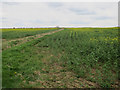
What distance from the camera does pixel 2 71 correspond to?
22.3 feet

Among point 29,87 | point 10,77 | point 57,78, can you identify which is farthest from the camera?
point 57,78

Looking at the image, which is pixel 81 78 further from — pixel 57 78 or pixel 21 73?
pixel 21 73

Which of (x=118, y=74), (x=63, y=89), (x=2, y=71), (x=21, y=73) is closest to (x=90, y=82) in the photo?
(x=63, y=89)

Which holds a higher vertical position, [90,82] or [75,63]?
[75,63]

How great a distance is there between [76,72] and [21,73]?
3.51 m

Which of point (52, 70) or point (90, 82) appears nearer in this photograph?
point (90, 82)

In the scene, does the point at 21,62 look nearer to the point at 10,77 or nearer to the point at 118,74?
the point at 10,77

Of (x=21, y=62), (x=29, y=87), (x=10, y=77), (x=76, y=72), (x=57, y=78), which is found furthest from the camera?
(x=21, y=62)

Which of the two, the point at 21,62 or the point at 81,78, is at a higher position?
the point at 21,62

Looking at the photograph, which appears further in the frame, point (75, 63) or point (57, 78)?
point (75, 63)

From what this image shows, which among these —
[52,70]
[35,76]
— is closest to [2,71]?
[35,76]

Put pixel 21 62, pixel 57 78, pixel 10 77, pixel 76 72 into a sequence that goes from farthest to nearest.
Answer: pixel 21 62, pixel 76 72, pixel 57 78, pixel 10 77

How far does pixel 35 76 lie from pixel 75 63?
3.42 meters

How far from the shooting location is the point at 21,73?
23.4 ft
